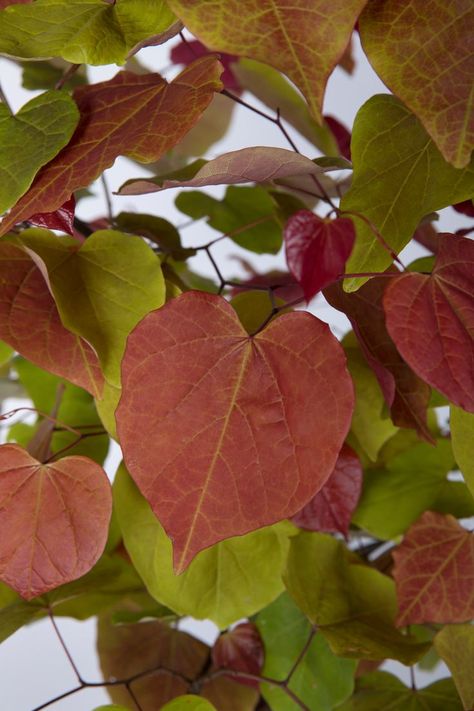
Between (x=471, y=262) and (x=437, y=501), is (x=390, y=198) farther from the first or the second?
(x=437, y=501)

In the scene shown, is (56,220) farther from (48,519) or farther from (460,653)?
(460,653)

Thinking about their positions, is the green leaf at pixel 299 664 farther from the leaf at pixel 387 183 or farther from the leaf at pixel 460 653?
the leaf at pixel 387 183

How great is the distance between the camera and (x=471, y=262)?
8.4 inches

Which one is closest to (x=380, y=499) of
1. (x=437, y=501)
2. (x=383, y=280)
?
(x=437, y=501)

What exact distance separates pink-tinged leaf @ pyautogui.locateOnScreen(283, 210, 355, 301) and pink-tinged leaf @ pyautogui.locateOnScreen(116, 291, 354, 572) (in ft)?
0.03

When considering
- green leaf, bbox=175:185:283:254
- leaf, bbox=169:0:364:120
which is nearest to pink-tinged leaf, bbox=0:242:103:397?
leaf, bbox=169:0:364:120

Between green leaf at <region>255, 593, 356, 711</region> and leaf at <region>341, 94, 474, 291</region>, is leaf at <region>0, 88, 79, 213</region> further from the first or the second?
green leaf at <region>255, 593, 356, 711</region>

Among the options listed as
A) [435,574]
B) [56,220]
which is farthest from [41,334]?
[435,574]

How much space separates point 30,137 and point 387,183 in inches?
3.6

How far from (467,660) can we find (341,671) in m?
0.07

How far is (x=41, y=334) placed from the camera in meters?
0.24

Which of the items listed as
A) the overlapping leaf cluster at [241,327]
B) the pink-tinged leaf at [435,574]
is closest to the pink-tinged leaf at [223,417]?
the overlapping leaf cluster at [241,327]

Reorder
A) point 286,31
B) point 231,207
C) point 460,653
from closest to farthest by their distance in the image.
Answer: point 286,31 < point 460,653 < point 231,207

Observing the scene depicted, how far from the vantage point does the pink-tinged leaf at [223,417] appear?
206 millimetres
